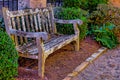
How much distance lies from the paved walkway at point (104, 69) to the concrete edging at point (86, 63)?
61mm

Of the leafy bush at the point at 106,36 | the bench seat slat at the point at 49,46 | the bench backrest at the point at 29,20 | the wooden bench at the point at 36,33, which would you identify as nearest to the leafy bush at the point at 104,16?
the leafy bush at the point at 106,36

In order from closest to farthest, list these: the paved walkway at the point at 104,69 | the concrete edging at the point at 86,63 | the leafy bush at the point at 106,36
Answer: the concrete edging at the point at 86,63
the paved walkway at the point at 104,69
the leafy bush at the point at 106,36

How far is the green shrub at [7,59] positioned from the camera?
3.69 m

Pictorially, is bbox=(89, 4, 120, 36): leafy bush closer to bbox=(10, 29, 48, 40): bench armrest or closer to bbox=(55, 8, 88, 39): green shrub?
bbox=(55, 8, 88, 39): green shrub

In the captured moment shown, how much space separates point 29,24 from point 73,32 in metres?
1.32

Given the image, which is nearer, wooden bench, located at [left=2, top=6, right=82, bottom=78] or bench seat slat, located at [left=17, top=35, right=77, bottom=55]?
wooden bench, located at [left=2, top=6, right=82, bottom=78]

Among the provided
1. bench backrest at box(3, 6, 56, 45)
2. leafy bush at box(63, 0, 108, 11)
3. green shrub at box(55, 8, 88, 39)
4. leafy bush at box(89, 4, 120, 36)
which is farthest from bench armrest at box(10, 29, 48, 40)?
leafy bush at box(63, 0, 108, 11)

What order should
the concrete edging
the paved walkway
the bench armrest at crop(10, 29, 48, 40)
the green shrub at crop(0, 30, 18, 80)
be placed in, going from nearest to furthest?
the green shrub at crop(0, 30, 18, 80)
the bench armrest at crop(10, 29, 48, 40)
the concrete edging
the paved walkway

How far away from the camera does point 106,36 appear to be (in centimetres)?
700

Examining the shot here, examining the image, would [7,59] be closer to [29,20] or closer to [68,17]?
[29,20]

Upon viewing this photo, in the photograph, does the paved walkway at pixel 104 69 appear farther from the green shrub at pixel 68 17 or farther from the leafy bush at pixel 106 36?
the green shrub at pixel 68 17

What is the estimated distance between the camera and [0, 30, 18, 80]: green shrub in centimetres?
369

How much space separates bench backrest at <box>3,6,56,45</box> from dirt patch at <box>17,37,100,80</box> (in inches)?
18.9

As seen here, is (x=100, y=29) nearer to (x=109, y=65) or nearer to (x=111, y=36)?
(x=111, y=36)
